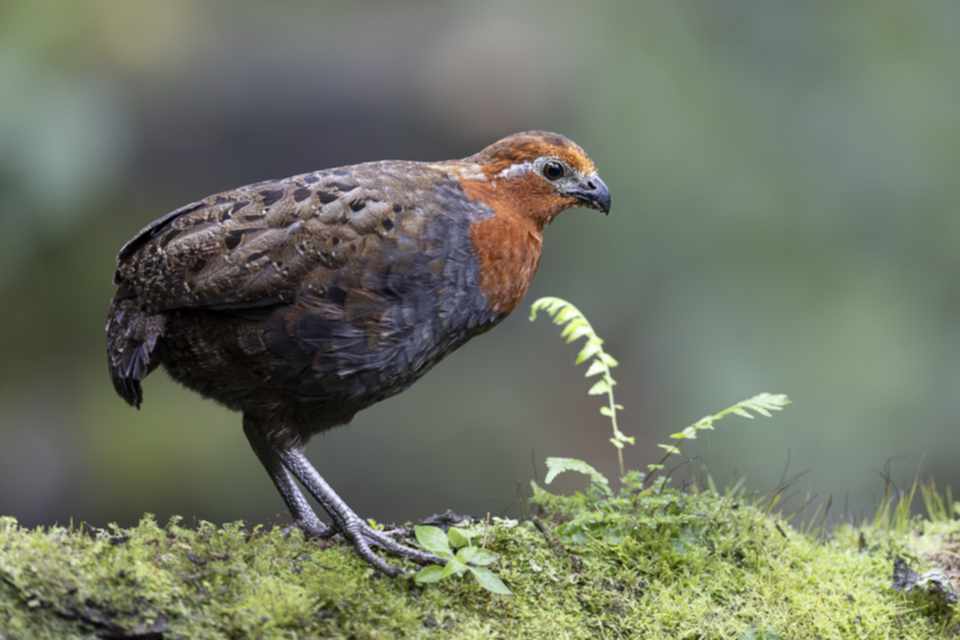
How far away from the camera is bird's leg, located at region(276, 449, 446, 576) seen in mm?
2879

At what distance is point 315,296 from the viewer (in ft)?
9.68

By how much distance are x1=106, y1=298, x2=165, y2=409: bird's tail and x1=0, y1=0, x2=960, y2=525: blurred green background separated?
381 centimetres

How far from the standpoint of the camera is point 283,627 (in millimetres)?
2377

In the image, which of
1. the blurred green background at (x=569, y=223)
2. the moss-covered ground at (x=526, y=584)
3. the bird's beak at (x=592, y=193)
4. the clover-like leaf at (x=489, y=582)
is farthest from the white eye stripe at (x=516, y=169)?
the blurred green background at (x=569, y=223)

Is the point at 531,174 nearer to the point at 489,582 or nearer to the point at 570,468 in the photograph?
the point at 570,468

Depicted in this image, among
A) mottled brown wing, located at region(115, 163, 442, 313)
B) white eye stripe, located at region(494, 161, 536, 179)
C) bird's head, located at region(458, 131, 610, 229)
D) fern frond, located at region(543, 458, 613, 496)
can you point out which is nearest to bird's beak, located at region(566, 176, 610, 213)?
bird's head, located at region(458, 131, 610, 229)

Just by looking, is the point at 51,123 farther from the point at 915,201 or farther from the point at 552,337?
the point at 915,201

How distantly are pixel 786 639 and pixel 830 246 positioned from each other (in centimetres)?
506

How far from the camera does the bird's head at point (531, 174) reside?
11.3ft

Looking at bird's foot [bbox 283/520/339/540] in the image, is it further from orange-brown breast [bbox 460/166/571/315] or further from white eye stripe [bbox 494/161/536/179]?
white eye stripe [bbox 494/161/536/179]

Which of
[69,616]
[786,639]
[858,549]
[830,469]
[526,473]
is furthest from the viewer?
[526,473]

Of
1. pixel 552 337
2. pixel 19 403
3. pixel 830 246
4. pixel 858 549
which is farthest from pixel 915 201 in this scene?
pixel 19 403

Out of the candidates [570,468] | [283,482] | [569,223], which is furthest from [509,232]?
[569,223]

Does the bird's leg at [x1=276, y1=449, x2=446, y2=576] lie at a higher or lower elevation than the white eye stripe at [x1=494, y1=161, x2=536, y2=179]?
lower
